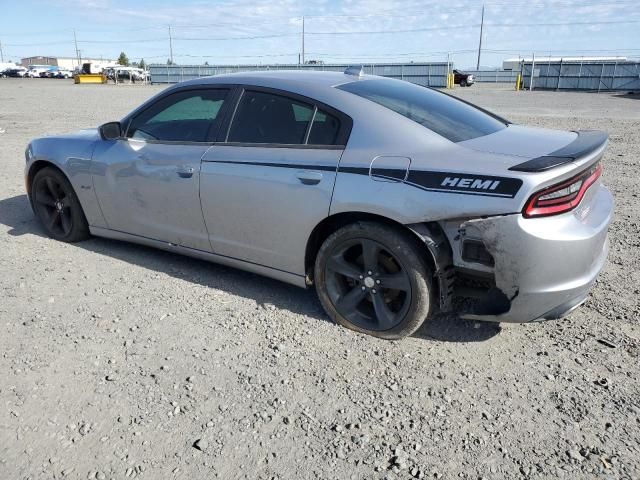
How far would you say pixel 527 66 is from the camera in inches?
1535

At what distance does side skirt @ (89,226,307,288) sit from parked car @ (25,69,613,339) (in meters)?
0.01

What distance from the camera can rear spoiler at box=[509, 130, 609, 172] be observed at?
8.71 ft

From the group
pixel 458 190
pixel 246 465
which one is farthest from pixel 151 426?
Result: pixel 458 190

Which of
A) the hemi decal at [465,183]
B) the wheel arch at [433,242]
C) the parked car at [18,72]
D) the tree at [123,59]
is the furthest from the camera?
the tree at [123,59]

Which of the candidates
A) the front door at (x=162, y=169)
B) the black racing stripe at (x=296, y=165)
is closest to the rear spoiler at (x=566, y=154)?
the black racing stripe at (x=296, y=165)

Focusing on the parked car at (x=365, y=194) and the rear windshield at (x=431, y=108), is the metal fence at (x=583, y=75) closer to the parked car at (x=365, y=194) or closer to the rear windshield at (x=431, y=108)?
the rear windshield at (x=431, y=108)

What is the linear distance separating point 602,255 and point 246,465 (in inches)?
91.7

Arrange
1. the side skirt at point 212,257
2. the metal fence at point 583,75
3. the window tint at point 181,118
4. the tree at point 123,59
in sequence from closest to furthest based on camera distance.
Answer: the side skirt at point 212,257 < the window tint at point 181,118 < the metal fence at point 583,75 < the tree at point 123,59

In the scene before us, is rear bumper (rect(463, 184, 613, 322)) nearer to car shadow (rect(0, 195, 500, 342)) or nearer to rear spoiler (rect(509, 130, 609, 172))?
rear spoiler (rect(509, 130, 609, 172))

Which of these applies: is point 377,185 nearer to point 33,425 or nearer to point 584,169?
point 584,169

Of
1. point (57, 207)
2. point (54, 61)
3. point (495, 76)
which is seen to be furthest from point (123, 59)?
point (57, 207)

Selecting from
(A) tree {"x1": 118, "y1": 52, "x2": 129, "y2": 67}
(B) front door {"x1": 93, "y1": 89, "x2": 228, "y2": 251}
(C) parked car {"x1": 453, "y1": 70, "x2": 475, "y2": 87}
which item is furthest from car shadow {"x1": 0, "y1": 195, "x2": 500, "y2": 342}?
(A) tree {"x1": 118, "y1": 52, "x2": 129, "y2": 67}

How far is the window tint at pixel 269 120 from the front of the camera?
3.48 m

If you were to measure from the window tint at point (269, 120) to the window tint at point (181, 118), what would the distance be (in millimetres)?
240
